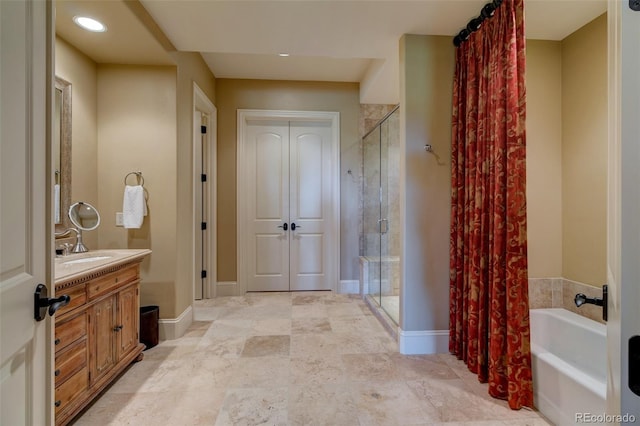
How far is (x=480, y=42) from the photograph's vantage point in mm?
2139

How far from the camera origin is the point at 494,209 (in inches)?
74.9

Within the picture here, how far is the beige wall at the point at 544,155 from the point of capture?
2584mm

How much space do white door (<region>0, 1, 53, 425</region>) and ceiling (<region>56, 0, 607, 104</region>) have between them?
1.55 metres

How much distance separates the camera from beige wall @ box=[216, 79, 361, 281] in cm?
411

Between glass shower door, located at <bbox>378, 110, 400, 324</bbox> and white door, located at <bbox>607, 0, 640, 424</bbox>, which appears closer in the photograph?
white door, located at <bbox>607, 0, 640, 424</bbox>

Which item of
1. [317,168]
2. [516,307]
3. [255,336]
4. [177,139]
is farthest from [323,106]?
[516,307]

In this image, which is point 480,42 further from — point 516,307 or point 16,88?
point 16,88

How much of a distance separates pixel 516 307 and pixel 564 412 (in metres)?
0.56

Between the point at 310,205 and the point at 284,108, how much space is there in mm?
1356

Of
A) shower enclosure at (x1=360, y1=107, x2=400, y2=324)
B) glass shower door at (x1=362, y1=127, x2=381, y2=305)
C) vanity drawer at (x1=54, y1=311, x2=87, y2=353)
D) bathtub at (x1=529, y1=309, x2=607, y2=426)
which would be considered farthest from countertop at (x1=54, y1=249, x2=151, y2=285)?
bathtub at (x1=529, y1=309, x2=607, y2=426)

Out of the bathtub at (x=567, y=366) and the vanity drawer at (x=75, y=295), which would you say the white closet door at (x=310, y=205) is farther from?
the vanity drawer at (x=75, y=295)

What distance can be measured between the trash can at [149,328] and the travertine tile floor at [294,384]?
90mm

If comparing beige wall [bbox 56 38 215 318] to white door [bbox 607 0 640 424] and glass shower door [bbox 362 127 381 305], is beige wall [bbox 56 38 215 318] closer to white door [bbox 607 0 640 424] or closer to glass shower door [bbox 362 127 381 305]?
glass shower door [bbox 362 127 381 305]

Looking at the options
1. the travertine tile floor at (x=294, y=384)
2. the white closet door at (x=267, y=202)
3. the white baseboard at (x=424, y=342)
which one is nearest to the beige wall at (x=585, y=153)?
the white baseboard at (x=424, y=342)
